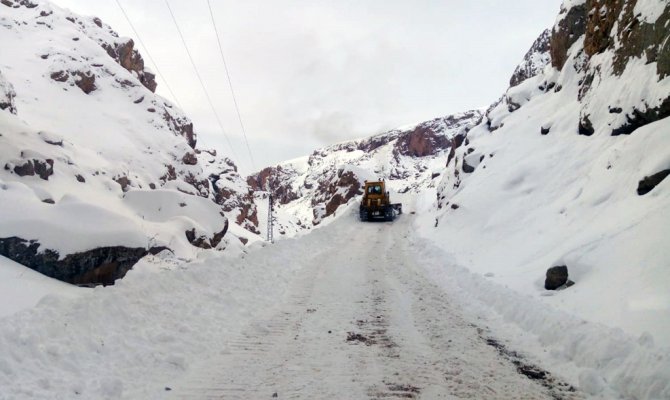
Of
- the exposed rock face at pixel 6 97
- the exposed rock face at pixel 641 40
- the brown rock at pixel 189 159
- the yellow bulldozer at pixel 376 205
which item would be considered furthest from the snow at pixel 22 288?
the brown rock at pixel 189 159

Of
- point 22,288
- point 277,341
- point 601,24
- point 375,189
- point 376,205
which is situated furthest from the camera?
point 375,189

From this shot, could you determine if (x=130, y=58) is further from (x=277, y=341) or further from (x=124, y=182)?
(x=277, y=341)

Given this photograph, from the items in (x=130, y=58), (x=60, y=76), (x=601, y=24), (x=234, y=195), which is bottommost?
(x=601, y=24)

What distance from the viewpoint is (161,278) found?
840cm

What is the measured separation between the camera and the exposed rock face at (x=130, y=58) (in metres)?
53.8

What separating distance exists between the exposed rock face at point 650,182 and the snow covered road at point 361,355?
16.4 ft

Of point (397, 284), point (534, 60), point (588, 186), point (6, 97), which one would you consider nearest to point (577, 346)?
point (397, 284)

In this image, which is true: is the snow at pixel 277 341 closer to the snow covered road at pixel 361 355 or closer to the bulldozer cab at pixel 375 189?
the snow covered road at pixel 361 355

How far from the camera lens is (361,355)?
589 centimetres

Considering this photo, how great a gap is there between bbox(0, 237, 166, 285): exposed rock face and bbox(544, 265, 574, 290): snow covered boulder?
1006 centimetres

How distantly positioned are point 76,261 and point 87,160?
13.7 metres

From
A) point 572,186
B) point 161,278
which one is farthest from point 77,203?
point 572,186

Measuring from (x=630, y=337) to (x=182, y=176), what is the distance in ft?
118

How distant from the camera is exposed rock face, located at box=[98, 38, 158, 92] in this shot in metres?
53.8
